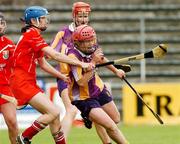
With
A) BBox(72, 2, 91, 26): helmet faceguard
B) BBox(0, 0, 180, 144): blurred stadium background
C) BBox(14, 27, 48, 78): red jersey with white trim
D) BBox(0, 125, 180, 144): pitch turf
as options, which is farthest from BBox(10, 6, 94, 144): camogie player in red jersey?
BBox(0, 0, 180, 144): blurred stadium background

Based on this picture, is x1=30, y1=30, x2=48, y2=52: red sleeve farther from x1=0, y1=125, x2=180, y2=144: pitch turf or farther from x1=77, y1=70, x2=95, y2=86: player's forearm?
x1=0, y1=125, x2=180, y2=144: pitch turf

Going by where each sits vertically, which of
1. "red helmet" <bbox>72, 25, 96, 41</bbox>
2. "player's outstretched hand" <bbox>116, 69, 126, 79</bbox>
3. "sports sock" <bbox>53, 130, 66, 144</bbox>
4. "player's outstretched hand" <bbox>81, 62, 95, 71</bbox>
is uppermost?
"red helmet" <bbox>72, 25, 96, 41</bbox>

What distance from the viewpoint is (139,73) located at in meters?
22.2

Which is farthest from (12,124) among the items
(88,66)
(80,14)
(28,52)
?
(80,14)

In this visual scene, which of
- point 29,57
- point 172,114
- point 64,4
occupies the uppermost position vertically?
point 29,57

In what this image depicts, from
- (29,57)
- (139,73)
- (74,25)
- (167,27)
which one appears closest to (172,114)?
(139,73)

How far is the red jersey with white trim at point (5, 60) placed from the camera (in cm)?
1132

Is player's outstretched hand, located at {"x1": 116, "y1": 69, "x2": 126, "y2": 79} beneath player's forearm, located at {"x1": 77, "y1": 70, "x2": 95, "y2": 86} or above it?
beneath

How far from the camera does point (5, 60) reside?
11320mm

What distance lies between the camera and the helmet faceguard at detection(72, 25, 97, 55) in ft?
34.0

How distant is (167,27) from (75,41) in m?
13.3

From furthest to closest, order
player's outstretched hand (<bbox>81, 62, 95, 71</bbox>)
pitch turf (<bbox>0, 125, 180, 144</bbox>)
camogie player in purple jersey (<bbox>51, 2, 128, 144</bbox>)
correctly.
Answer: pitch turf (<bbox>0, 125, 180, 144</bbox>) < camogie player in purple jersey (<bbox>51, 2, 128, 144</bbox>) < player's outstretched hand (<bbox>81, 62, 95, 71</bbox>)

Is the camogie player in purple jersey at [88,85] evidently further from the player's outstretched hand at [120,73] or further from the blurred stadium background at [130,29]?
the blurred stadium background at [130,29]

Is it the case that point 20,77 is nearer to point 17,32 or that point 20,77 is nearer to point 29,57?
point 29,57
